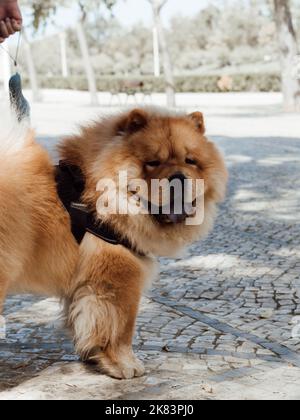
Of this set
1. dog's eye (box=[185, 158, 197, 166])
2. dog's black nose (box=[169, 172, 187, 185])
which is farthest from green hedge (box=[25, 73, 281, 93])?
dog's black nose (box=[169, 172, 187, 185])

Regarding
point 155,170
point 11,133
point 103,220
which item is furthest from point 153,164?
point 11,133

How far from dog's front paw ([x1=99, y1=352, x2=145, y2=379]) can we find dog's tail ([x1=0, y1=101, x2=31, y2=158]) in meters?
1.29

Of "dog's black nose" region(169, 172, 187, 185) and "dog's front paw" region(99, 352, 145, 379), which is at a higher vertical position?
"dog's black nose" region(169, 172, 187, 185)

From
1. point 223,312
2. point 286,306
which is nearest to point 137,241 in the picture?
point 223,312

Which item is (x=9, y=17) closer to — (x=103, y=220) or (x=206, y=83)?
(x=103, y=220)

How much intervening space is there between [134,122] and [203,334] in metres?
1.68

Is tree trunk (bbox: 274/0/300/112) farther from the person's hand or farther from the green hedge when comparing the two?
the person's hand

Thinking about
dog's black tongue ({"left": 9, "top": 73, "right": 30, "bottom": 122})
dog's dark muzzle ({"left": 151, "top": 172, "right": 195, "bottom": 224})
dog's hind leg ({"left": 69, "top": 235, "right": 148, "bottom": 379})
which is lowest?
dog's hind leg ({"left": 69, "top": 235, "right": 148, "bottom": 379})

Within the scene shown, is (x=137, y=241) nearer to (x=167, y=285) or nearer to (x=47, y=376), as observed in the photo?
(x=47, y=376)

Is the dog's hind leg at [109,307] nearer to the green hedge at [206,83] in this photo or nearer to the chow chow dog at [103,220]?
the chow chow dog at [103,220]

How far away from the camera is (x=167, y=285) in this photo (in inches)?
232

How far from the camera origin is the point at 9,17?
443cm

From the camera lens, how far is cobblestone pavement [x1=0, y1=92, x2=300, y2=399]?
12.0ft
